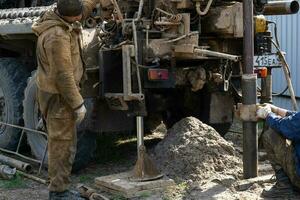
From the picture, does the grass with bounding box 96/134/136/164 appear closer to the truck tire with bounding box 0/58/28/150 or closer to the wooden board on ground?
→ the truck tire with bounding box 0/58/28/150

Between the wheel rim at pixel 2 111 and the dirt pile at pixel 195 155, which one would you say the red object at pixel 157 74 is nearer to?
the dirt pile at pixel 195 155

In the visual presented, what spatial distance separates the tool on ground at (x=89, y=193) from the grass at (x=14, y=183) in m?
0.80

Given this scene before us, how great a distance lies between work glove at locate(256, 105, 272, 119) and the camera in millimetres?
5582

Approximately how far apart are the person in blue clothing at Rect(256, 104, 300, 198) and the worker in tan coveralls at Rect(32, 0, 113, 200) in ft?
5.43

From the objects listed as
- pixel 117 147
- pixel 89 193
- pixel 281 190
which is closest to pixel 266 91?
pixel 281 190

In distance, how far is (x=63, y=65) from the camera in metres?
5.09

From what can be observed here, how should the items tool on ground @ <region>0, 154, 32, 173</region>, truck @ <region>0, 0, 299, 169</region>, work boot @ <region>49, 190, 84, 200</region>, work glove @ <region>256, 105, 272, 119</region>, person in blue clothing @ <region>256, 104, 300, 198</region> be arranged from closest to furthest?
Answer: person in blue clothing @ <region>256, 104, 300, 198</region> → work boot @ <region>49, 190, 84, 200</region> → work glove @ <region>256, 105, 272, 119</region> → truck @ <region>0, 0, 299, 169</region> → tool on ground @ <region>0, 154, 32, 173</region>

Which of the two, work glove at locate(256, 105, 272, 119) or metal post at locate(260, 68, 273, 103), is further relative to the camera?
metal post at locate(260, 68, 273, 103)

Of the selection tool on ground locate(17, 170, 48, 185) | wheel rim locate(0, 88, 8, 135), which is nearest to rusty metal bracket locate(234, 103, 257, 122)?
tool on ground locate(17, 170, 48, 185)

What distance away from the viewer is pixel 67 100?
5.19 m

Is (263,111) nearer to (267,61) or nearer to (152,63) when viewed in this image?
(152,63)

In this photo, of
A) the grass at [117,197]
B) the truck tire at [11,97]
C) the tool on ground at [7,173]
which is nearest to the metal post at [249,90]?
the grass at [117,197]

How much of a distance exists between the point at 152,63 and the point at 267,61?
59.2 inches

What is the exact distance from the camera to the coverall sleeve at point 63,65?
509cm
